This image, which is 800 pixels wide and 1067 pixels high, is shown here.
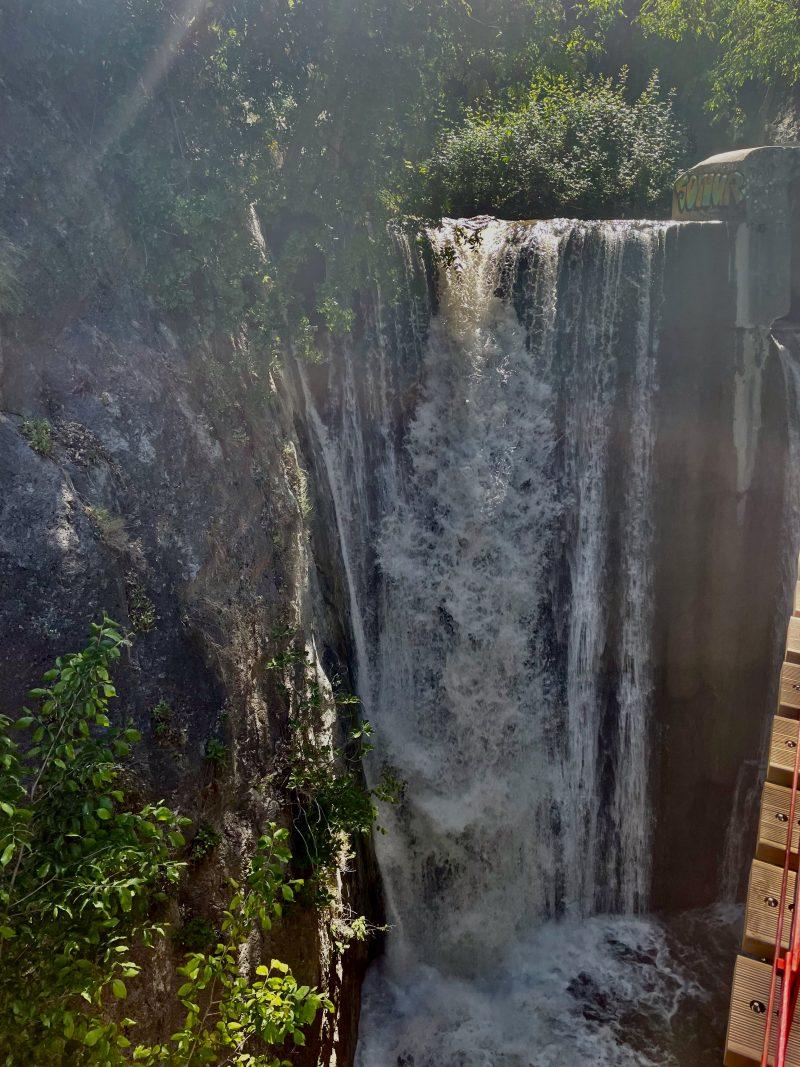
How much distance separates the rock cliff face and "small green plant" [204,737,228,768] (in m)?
0.05

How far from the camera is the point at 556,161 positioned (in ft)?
46.5

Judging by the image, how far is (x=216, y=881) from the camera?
645cm

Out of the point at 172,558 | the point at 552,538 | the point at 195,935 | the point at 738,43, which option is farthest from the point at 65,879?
the point at 738,43

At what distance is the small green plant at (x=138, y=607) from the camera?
20.3 ft

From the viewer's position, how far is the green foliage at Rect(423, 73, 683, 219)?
1391 cm

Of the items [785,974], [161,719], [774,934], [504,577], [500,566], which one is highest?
[500,566]

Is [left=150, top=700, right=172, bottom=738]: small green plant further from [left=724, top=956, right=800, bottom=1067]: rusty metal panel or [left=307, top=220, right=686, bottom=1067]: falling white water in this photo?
[left=724, top=956, right=800, bottom=1067]: rusty metal panel

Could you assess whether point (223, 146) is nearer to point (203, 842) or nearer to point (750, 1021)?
point (203, 842)

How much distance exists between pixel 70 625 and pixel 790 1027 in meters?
4.85

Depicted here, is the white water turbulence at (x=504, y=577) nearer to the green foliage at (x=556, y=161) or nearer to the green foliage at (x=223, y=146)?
the green foliage at (x=223, y=146)

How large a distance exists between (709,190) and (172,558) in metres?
8.74

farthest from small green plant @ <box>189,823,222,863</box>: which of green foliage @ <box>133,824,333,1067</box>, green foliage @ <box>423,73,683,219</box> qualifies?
green foliage @ <box>423,73,683,219</box>

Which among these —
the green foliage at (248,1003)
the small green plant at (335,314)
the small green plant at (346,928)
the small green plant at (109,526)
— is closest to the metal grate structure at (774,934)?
the green foliage at (248,1003)

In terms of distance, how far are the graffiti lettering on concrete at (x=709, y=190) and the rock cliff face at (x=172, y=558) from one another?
21.4 ft
